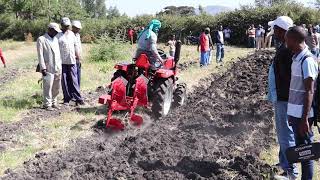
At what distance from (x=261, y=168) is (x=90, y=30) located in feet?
119

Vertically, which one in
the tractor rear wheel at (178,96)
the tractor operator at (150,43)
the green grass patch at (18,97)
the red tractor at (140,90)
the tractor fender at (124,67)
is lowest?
the green grass patch at (18,97)

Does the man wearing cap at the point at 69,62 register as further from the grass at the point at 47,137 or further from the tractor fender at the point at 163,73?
the tractor fender at the point at 163,73

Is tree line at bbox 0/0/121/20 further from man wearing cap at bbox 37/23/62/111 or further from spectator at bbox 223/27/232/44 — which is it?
man wearing cap at bbox 37/23/62/111

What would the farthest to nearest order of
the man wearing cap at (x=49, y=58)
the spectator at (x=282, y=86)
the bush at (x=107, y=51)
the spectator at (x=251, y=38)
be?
the spectator at (x=251, y=38) < the bush at (x=107, y=51) < the man wearing cap at (x=49, y=58) < the spectator at (x=282, y=86)

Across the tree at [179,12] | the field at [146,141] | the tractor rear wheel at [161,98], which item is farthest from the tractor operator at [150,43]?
the tree at [179,12]

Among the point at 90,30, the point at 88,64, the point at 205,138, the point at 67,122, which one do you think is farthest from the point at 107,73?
the point at 90,30

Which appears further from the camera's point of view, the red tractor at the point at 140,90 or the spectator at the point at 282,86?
the red tractor at the point at 140,90

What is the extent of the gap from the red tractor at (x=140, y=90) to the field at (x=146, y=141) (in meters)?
0.21

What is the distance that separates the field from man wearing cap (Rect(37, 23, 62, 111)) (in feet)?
1.48

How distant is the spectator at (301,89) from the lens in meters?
4.48

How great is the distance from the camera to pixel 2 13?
47.6 meters

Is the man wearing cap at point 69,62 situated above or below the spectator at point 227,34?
above

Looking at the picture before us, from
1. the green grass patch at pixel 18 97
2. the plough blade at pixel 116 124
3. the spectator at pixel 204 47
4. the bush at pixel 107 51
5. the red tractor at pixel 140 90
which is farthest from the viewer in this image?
the bush at pixel 107 51

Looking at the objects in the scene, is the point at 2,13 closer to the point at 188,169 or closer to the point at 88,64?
the point at 88,64
